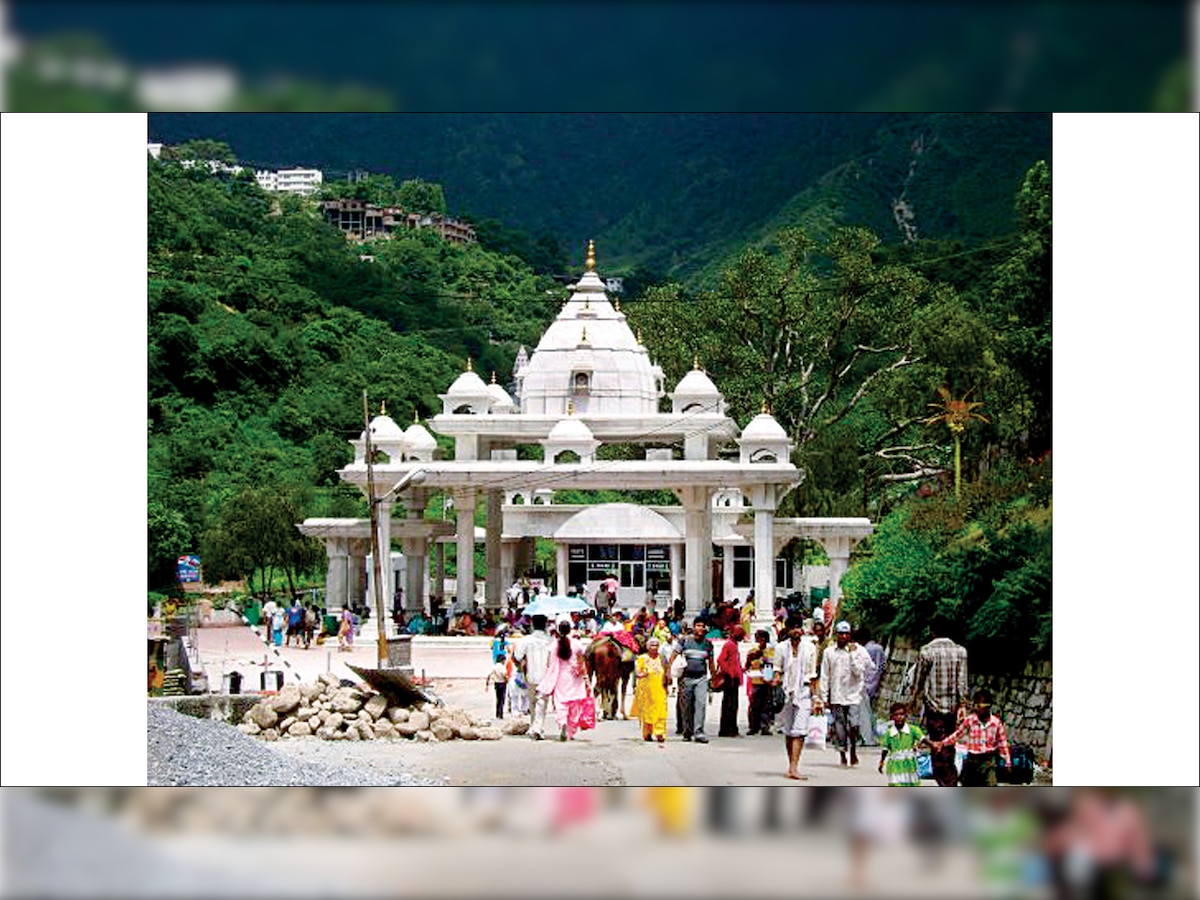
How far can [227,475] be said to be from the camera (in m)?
29.1

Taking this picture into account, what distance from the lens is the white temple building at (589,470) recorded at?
1961cm

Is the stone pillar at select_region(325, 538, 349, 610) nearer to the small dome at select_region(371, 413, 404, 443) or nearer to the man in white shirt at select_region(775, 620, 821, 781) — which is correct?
the small dome at select_region(371, 413, 404, 443)

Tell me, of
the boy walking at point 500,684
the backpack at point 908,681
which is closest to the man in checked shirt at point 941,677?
the backpack at point 908,681

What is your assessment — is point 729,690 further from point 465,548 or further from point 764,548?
point 465,548

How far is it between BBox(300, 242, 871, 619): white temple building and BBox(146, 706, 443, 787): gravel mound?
7550 millimetres

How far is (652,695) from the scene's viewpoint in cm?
1166

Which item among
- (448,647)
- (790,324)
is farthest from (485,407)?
(790,324)

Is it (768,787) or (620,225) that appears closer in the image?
(768,787)

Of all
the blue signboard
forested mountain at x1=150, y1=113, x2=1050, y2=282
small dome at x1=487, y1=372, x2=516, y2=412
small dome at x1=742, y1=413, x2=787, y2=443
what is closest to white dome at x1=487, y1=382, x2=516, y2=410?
small dome at x1=487, y1=372, x2=516, y2=412

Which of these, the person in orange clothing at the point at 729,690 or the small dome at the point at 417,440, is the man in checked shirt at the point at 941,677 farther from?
the small dome at the point at 417,440

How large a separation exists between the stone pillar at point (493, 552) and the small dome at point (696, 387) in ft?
6.80

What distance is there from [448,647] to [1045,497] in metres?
6.39

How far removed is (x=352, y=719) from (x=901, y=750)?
11.0 ft

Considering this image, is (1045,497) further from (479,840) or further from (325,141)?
(325,141)
